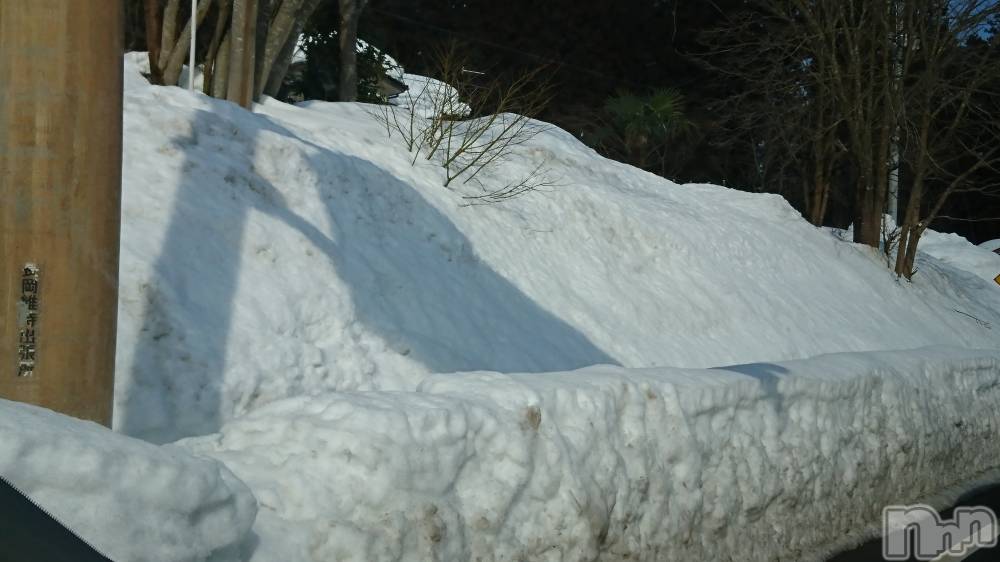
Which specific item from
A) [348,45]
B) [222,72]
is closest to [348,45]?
[348,45]

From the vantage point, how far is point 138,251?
7.63 meters

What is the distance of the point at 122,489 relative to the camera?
9.71 feet

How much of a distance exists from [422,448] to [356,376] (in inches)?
159

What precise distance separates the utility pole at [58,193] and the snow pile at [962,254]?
22506 mm

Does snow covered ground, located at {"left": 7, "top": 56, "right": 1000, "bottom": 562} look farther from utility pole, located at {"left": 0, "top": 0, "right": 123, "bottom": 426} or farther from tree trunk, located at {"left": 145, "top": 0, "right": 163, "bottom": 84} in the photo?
tree trunk, located at {"left": 145, "top": 0, "right": 163, "bottom": 84}

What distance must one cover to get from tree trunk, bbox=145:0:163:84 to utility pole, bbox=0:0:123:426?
868cm

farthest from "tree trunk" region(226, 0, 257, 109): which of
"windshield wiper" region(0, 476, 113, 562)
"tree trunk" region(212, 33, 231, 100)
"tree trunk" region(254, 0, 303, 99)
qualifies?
"windshield wiper" region(0, 476, 113, 562)

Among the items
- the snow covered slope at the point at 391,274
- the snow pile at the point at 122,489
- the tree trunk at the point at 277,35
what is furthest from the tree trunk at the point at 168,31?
the snow pile at the point at 122,489

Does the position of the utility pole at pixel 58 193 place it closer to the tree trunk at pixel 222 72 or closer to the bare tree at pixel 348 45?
the tree trunk at pixel 222 72

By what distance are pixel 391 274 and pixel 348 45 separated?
8.64 m

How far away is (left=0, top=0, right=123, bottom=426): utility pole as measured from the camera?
4121 millimetres

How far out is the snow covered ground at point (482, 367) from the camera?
165 inches

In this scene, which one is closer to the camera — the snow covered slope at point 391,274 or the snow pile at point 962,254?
the snow covered slope at point 391,274

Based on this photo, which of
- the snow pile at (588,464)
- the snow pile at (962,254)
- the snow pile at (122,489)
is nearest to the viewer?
the snow pile at (122,489)
